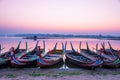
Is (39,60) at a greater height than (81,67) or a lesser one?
greater

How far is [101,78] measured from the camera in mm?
7168

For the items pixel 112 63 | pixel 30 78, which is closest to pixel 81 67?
pixel 112 63

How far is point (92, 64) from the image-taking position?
919 centimetres

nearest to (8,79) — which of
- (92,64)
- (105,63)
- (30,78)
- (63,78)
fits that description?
(30,78)

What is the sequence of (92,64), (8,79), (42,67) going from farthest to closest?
(42,67) < (92,64) < (8,79)

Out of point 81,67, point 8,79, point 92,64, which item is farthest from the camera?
point 81,67

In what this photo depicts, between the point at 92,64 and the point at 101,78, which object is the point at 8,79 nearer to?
the point at 101,78

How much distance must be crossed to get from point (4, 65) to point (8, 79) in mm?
3631

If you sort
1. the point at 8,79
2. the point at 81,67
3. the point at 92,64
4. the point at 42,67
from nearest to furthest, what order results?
the point at 8,79 → the point at 92,64 → the point at 42,67 → the point at 81,67

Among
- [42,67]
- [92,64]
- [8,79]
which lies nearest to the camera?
[8,79]

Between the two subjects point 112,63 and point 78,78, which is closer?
point 78,78

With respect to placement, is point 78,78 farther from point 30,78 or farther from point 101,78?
point 30,78

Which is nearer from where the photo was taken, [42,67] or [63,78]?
[63,78]

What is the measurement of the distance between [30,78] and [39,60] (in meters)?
2.30
